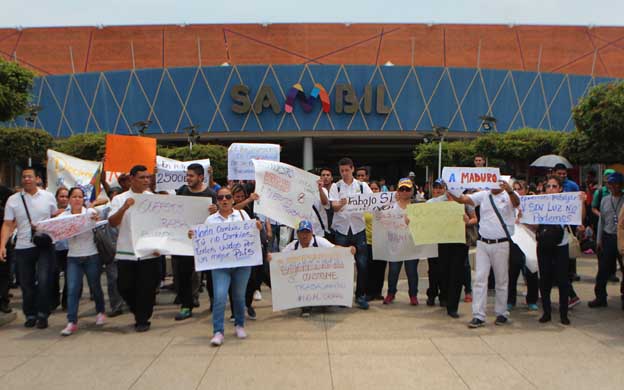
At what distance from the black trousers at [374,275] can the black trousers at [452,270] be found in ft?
2.97

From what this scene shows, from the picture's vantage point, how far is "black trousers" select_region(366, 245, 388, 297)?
800 centimetres

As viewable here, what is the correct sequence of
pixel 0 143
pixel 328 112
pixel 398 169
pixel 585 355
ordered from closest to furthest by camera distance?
pixel 585 355 → pixel 0 143 → pixel 328 112 → pixel 398 169

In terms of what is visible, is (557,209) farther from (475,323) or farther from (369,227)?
(369,227)

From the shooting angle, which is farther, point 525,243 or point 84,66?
point 84,66

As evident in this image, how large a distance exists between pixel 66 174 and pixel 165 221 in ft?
10.3

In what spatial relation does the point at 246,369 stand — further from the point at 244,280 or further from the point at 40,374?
the point at 40,374

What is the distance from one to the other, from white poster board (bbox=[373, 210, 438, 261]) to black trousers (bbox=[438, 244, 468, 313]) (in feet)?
1.05

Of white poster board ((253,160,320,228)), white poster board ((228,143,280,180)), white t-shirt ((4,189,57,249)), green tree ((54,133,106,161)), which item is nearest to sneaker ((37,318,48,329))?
white t-shirt ((4,189,57,249))

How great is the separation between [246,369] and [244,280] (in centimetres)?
134

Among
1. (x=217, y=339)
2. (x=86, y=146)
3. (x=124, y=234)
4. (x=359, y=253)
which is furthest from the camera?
(x=86, y=146)

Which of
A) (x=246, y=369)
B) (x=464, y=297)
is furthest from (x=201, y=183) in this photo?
(x=464, y=297)

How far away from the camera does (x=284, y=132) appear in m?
35.8

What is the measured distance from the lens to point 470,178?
6.88m

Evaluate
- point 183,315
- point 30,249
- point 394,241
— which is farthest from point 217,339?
point 394,241
